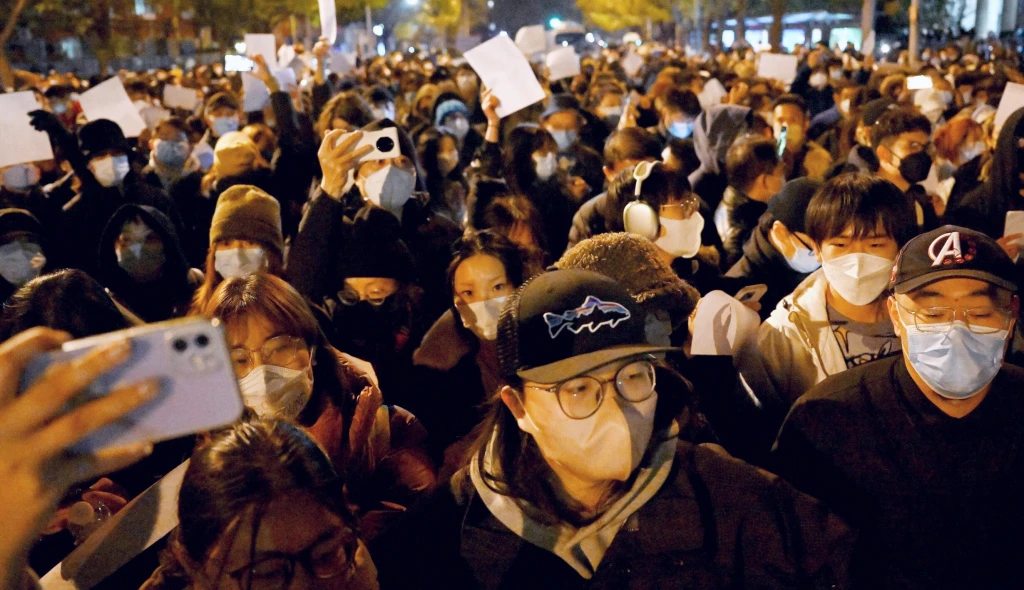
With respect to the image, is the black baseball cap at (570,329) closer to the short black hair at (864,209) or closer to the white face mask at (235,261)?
the short black hair at (864,209)

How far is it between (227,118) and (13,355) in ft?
30.9

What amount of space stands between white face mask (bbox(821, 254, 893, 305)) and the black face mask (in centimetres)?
297

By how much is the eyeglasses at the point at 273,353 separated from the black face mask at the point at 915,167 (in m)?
4.31

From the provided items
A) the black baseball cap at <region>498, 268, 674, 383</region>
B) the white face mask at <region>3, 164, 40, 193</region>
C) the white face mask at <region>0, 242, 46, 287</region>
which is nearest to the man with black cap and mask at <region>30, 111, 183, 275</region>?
the white face mask at <region>3, 164, 40, 193</region>

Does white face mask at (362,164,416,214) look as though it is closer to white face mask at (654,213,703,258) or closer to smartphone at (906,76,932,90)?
white face mask at (654,213,703,258)

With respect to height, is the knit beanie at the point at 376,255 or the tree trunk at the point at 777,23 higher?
the knit beanie at the point at 376,255

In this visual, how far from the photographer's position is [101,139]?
6.64m

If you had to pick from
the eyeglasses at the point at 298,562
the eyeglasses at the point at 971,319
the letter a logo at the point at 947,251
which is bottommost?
the eyeglasses at the point at 298,562

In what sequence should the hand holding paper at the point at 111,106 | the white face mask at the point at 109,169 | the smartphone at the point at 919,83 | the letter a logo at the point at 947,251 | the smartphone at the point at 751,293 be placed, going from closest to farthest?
the letter a logo at the point at 947,251 < the smartphone at the point at 751,293 < the white face mask at the point at 109,169 < the hand holding paper at the point at 111,106 < the smartphone at the point at 919,83

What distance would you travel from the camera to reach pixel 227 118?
998 centimetres

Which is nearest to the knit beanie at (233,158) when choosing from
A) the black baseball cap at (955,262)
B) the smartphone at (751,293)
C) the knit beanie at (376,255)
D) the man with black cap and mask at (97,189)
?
the man with black cap and mask at (97,189)

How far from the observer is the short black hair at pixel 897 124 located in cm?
592

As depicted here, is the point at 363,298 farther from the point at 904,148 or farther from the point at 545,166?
the point at 904,148

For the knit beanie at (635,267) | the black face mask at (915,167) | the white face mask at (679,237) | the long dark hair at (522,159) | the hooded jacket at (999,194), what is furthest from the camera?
the long dark hair at (522,159)
